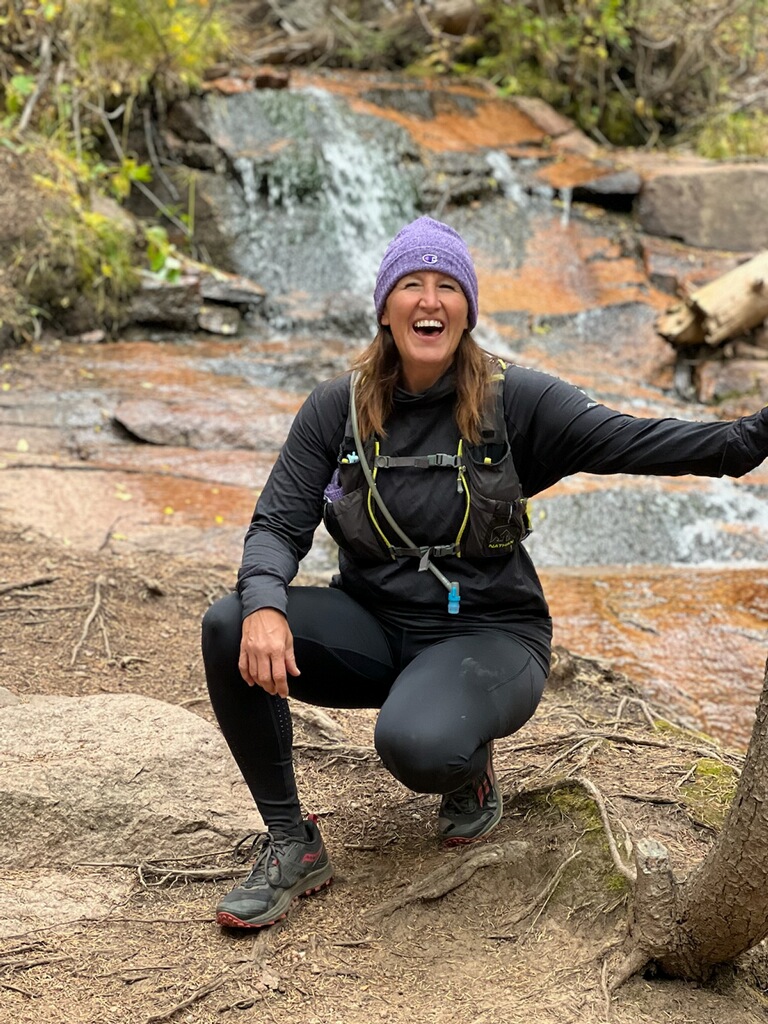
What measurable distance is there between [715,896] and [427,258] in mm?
1390

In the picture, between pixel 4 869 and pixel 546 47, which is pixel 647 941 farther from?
pixel 546 47

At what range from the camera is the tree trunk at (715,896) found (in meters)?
1.76

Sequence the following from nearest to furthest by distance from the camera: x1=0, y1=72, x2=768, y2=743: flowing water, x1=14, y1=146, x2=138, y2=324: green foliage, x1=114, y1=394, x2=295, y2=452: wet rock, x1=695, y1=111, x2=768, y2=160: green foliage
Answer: x1=0, y1=72, x2=768, y2=743: flowing water
x1=114, y1=394, x2=295, y2=452: wet rock
x1=14, y1=146, x2=138, y2=324: green foliage
x1=695, y1=111, x2=768, y2=160: green foliage

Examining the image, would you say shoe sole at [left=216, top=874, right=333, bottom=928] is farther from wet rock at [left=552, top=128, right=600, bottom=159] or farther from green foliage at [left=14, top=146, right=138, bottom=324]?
wet rock at [left=552, top=128, right=600, bottom=159]

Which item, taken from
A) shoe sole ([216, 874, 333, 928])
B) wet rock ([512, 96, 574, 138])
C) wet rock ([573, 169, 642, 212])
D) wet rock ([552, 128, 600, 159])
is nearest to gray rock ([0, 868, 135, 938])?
shoe sole ([216, 874, 333, 928])

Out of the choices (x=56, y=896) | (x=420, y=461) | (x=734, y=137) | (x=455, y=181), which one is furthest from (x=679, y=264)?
(x=56, y=896)

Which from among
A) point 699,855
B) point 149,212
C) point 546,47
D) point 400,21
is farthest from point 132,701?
point 400,21

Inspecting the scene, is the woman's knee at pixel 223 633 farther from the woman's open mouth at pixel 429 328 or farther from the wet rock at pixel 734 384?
the wet rock at pixel 734 384

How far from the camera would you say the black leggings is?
219cm

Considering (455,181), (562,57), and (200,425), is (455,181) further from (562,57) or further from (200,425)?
(200,425)

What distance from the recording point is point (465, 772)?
2.23m

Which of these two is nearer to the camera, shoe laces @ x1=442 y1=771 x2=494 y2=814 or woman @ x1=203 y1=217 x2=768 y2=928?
woman @ x1=203 y1=217 x2=768 y2=928

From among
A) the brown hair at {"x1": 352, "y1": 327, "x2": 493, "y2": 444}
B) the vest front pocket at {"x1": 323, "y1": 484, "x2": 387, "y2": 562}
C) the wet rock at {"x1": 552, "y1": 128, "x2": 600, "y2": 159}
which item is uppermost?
the brown hair at {"x1": 352, "y1": 327, "x2": 493, "y2": 444}

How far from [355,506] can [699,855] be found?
104 cm
